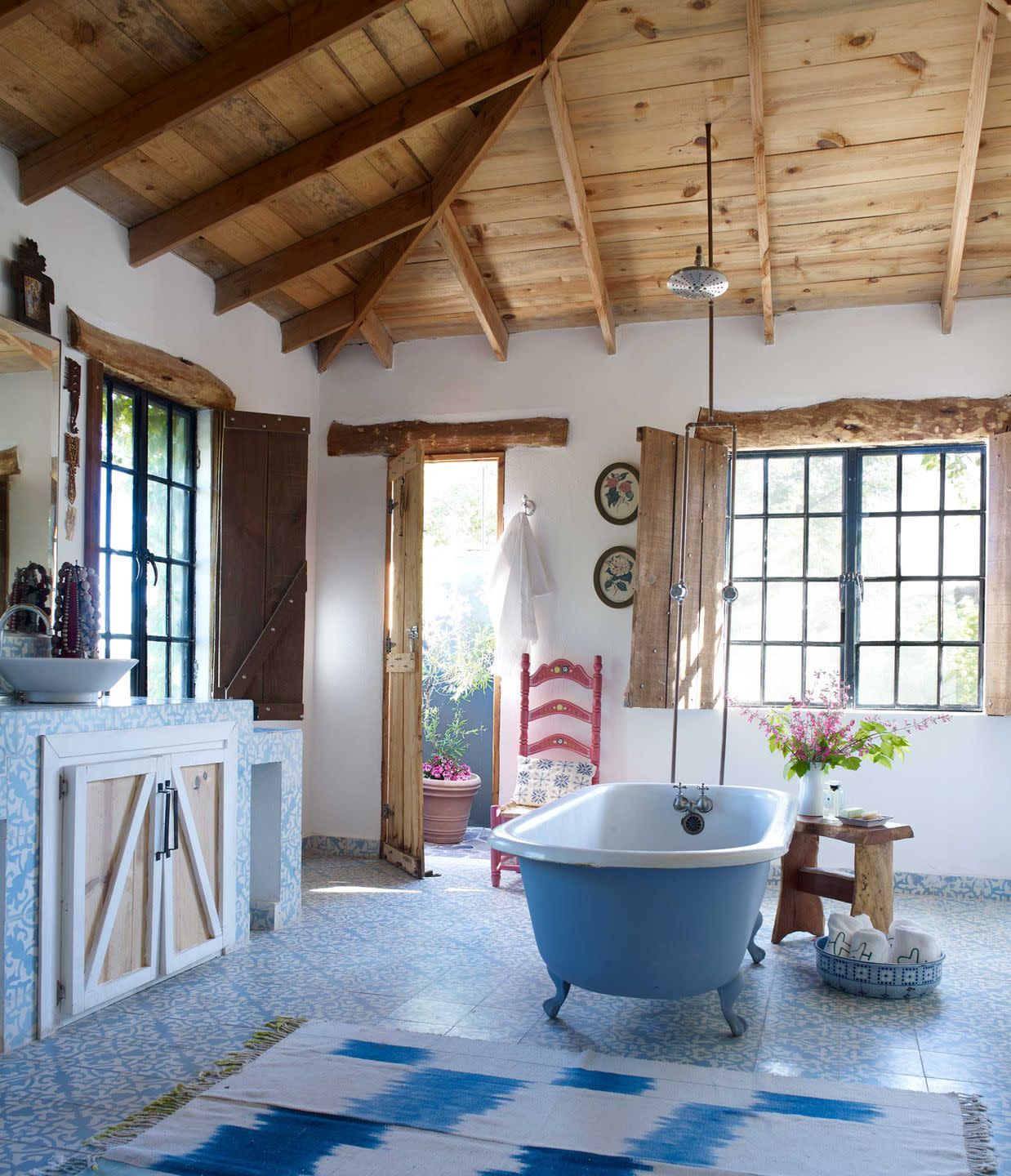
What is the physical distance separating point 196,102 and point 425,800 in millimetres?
3949

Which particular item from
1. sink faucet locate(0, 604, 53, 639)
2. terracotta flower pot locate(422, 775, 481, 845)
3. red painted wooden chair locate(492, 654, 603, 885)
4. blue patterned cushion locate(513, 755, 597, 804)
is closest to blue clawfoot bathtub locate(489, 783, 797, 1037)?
sink faucet locate(0, 604, 53, 639)

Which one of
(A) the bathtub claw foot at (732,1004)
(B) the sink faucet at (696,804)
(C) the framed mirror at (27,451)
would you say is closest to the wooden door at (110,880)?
(C) the framed mirror at (27,451)

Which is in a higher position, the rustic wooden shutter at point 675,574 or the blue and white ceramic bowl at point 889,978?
the rustic wooden shutter at point 675,574

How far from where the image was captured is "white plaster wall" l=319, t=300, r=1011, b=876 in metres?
4.91

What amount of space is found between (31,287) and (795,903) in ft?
11.7

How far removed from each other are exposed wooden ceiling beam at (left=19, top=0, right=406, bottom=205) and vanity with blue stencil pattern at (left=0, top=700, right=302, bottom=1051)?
5.87 feet

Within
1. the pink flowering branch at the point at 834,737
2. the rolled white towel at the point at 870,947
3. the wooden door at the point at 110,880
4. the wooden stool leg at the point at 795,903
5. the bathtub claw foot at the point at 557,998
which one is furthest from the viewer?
the pink flowering branch at the point at 834,737

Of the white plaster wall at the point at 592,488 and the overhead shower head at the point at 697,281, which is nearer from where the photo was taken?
the overhead shower head at the point at 697,281

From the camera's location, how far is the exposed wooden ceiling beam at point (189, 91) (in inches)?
124

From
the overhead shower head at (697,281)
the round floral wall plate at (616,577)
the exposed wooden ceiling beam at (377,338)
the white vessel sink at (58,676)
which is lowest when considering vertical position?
the white vessel sink at (58,676)

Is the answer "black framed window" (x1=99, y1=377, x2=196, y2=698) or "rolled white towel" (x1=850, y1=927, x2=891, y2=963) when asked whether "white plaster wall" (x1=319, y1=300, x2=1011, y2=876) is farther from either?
"rolled white towel" (x1=850, y1=927, x2=891, y2=963)

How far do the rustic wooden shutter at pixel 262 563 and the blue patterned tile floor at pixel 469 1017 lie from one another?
1.12m

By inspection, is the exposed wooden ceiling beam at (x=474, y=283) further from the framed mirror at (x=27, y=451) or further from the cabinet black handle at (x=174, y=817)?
the cabinet black handle at (x=174, y=817)

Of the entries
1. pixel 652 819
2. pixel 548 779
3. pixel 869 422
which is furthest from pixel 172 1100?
pixel 869 422
